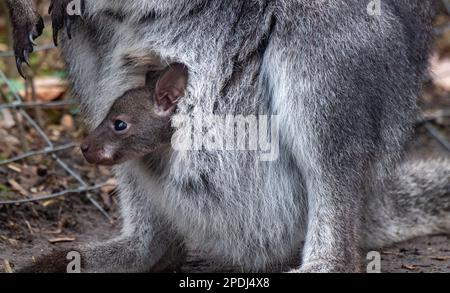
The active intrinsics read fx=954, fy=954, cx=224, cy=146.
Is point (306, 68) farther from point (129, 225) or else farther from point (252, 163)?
point (129, 225)

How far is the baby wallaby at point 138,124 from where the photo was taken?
3.21 metres

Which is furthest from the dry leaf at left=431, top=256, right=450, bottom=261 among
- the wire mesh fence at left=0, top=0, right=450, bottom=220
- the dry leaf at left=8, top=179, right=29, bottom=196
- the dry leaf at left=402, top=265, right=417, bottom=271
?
the dry leaf at left=8, top=179, right=29, bottom=196

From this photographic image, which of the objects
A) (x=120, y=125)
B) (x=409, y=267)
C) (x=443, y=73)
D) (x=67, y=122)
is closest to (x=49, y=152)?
(x=67, y=122)

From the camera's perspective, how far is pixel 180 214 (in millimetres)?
3391

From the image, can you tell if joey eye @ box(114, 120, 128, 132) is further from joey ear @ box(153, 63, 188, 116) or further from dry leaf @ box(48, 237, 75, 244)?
dry leaf @ box(48, 237, 75, 244)

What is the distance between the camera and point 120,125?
3.23 m

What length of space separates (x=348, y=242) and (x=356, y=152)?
1.00 ft

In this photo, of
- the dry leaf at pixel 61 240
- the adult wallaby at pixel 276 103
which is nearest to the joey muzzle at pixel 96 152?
the adult wallaby at pixel 276 103

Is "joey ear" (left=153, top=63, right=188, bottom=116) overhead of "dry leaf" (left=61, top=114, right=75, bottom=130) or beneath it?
beneath

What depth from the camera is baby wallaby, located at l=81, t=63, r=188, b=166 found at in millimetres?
3205

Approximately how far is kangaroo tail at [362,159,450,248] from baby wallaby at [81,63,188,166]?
3.69ft

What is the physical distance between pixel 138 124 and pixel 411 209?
140 cm
